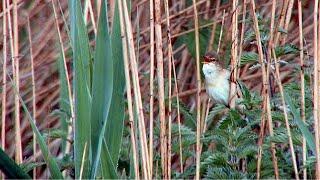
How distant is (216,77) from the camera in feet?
7.89

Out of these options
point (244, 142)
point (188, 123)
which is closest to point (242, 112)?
point (244, 142)

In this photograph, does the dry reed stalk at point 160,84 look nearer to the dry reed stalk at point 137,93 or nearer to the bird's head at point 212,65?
the dry reed stalk at point 137,93

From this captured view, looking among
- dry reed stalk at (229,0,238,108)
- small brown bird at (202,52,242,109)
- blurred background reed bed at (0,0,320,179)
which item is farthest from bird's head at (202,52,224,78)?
dry reed stalk at (229,0,238,108)

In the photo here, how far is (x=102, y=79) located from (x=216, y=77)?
90cm

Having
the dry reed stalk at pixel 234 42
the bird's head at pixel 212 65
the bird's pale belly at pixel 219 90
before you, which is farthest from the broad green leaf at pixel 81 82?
the bird's head at pixel 212 65

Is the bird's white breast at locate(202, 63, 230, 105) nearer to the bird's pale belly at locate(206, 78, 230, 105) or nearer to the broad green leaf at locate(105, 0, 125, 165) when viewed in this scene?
the bird's pale belly at locate(206, 78, 230, 105)

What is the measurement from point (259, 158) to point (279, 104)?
0.34 m

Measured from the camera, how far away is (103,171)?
1.62m

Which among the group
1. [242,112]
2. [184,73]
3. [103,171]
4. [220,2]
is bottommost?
[103,171]

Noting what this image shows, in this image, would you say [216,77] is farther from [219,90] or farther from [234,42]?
[234,42]

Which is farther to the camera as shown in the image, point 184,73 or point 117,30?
point 184,73

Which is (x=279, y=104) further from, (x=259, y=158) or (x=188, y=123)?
(x=188, y=123)

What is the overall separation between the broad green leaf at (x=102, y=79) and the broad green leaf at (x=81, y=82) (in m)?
0.02

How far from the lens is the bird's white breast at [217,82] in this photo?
225cm
